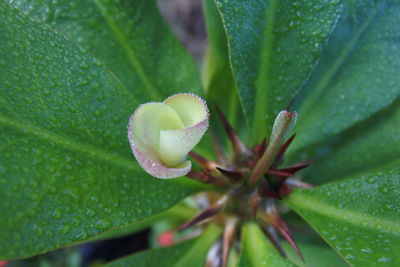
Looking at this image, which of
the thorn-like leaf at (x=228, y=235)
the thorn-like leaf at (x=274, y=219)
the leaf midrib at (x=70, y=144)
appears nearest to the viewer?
the leaf midrib at (x=70, y=144)

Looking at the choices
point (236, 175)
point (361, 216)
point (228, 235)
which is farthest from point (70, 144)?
point (361, 216)

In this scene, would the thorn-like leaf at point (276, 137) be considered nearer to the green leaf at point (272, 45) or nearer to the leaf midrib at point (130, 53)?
the green leaf at point (272, 45)

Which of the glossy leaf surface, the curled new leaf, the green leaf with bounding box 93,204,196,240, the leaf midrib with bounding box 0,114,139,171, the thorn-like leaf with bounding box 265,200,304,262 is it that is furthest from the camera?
the green leaf with bounding box 93,204,196,240

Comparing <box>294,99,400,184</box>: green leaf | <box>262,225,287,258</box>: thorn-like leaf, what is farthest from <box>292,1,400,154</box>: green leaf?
<box>262,225,287,258</box>: thorn-like leaf

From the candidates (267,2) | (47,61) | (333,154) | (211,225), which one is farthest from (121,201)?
(333,154)

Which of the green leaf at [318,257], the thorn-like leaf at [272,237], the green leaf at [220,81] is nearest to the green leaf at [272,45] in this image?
the green leaf at [220,81]

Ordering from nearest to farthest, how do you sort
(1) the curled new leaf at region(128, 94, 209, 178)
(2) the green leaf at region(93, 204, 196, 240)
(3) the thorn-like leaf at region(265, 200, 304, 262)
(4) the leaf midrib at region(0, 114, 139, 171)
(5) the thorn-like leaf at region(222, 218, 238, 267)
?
(1) the curled new leaf at region(128, 94, 209, 178), (4) the leaf midrib at region(0, 114, 139, 171), (3) the thorn-like leaf at region(265, 200, 304, 262), (5) the thorn-like leaf at region(222, 218, 238, 267), (2) the green leaf at region(93, 204, 196, 240)

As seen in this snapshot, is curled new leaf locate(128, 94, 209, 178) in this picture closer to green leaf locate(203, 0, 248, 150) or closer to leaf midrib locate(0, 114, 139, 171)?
leaf midrib locate(0, 114, 139, 171)

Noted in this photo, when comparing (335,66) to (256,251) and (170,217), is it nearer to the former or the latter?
(256,251)
